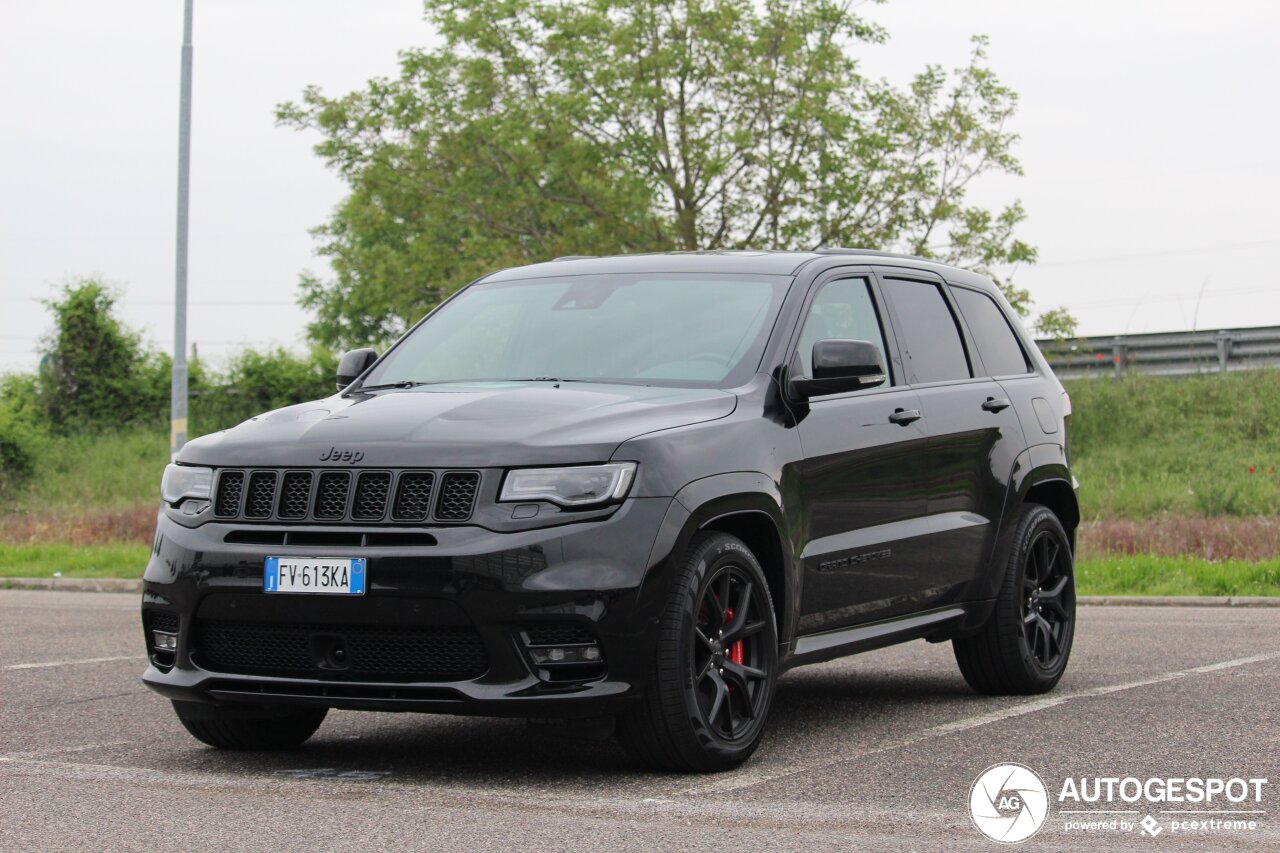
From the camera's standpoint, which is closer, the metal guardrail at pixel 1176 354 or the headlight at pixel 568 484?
the headlight at pixel 568 484

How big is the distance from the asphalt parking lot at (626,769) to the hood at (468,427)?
941 millimetres

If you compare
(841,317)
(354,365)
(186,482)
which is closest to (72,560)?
(354,365)

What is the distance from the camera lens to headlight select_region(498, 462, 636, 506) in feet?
19.2

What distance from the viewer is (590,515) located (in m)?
5.86

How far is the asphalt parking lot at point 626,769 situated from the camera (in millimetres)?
5242

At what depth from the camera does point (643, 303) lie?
7.41 metres

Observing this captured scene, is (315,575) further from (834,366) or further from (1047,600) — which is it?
(1047,600)

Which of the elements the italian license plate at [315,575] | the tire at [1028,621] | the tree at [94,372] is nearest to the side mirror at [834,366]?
the italian license plate at [315,575]

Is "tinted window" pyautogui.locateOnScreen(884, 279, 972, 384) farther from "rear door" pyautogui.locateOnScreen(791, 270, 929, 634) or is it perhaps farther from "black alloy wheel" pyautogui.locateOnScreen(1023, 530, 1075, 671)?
"black alloy wheel" pyautogui.locateOnScreen(1023, 530, 1075, 671)

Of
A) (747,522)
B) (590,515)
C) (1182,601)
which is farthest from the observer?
(1182,601)

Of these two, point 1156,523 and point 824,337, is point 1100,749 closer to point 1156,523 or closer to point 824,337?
A: point 824,337

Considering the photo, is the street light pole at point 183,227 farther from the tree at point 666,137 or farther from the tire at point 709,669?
the tire at point 709,669

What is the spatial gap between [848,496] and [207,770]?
257 centimetres

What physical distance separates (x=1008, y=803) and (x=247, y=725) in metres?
2.82
